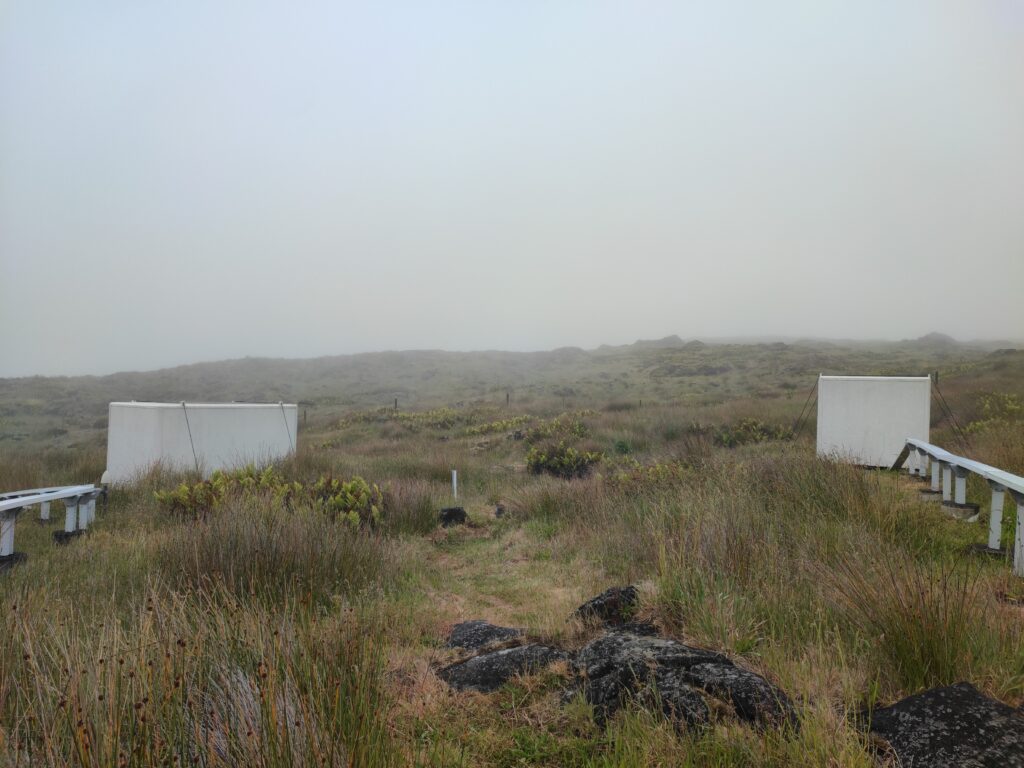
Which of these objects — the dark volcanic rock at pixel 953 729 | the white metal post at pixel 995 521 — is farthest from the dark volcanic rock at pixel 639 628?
the white metal post at pixel 995 521

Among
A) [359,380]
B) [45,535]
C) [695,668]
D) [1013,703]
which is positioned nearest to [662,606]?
[695,668]

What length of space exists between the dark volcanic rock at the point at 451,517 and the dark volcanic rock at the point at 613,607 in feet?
14.8

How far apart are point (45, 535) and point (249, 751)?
7.16 m

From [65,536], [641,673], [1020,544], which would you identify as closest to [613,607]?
A: [641,673]

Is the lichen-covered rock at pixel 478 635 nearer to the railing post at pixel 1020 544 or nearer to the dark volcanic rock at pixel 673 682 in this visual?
the dark volcanic rock at pixel 673 682

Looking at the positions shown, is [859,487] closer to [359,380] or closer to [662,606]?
[662,606]

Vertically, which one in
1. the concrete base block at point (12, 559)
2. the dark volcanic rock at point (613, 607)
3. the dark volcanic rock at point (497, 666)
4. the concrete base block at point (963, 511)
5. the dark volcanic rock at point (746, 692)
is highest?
the dark volcanic rock at point (746, 692)

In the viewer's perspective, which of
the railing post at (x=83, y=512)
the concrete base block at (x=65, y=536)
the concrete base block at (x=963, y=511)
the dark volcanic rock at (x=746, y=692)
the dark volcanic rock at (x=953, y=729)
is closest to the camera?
the dark volcanic rock at (x=953, y=729)

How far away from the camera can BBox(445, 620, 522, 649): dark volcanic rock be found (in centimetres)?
364

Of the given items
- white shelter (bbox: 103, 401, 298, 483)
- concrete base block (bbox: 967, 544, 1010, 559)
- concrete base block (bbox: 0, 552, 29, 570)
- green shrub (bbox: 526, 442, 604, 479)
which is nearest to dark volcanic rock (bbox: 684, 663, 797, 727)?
concrete base block (bbox: 967, 544, 1010, 559)

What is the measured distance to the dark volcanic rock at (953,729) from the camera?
191cm

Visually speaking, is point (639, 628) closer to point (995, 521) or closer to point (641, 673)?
point (641, 673)

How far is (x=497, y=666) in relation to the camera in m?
3.19

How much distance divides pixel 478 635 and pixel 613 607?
0.90 metres
